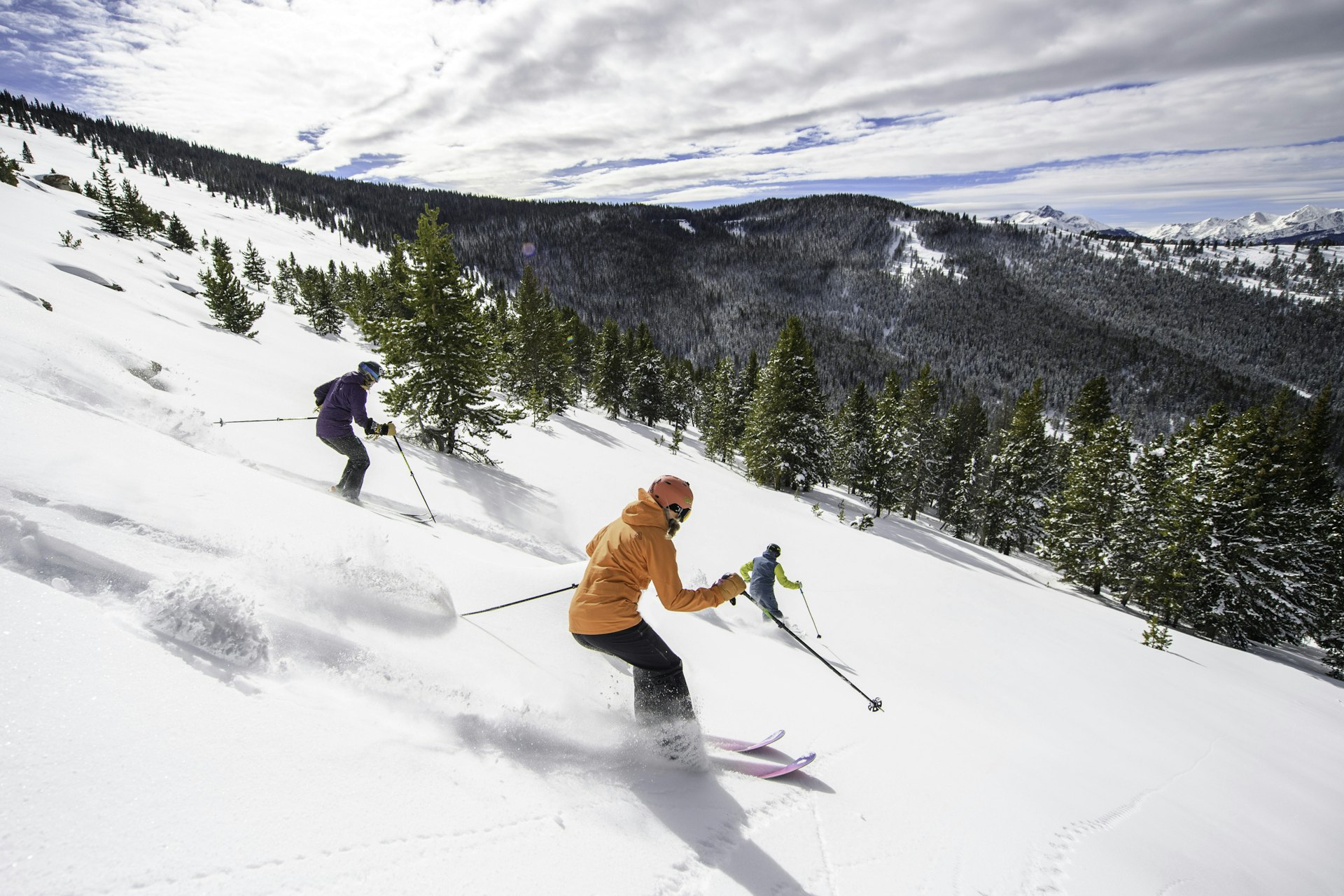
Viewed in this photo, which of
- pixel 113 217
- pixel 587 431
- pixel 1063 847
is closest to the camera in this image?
pixel 1063 847

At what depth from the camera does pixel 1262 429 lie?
22.9m

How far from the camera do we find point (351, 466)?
27.5 ft

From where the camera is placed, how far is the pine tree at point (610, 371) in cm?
5525

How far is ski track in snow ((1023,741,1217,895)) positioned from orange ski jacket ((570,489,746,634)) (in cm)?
326

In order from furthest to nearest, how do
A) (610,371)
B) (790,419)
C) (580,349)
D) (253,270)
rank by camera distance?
1. (253,270)
2. (580,349)
3. (610,371)
4. (790,419)

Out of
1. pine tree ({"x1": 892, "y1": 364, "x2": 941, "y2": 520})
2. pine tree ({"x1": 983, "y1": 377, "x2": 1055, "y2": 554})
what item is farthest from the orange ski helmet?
pine tree ({"x1": 892, "y1": 364, "x2": 941, "y2": 520})

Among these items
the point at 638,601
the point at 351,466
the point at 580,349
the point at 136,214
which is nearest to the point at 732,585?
the point at 638,601

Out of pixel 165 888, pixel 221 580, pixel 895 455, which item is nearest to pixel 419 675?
pixel 221 580

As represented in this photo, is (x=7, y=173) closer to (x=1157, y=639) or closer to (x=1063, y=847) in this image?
(x=1063, y=847)

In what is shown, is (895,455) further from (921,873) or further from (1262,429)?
(921,873)

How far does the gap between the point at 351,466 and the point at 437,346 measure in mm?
7816

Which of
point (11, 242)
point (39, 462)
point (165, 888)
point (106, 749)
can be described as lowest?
point (165, 888)

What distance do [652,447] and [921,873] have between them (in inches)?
1185

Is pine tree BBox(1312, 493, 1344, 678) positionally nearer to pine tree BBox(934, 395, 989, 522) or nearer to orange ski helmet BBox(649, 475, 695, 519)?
pine tree BBox(934, 395, 989, 522)
